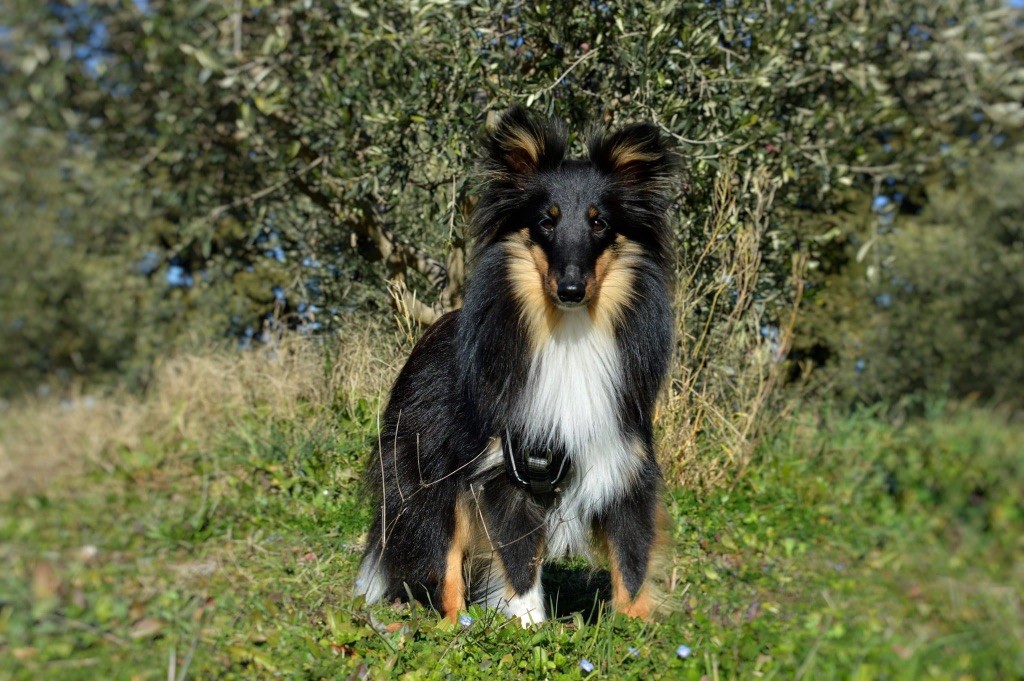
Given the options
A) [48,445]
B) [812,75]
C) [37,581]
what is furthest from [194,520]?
[812,75]

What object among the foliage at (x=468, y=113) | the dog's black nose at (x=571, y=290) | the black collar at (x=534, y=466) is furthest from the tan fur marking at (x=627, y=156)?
the black collar at (x=534, y=466)

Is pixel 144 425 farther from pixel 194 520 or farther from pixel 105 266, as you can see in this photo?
pixel 105 266

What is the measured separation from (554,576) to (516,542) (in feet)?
3.26

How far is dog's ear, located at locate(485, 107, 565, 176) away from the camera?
3775mm

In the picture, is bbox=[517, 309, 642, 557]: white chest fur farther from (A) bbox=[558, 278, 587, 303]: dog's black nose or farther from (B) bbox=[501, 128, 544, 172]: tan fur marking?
(B) bbox=[501, 128, 544, 172]: tan fur marking

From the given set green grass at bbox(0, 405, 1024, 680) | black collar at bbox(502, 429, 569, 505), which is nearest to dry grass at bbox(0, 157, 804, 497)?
green grass at bbox(0, 405, 1024, 680)

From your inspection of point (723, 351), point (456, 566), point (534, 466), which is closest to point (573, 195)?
point (534, 466)

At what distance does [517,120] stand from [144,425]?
A: 183 inches

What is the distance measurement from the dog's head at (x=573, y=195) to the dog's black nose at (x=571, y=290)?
107mm

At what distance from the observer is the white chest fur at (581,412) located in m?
3.63

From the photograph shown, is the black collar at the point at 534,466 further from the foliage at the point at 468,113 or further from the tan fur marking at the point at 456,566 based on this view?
the foliage at the point at 468,113

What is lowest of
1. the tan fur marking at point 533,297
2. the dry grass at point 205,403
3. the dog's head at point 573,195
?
the dry grass at point 205,403

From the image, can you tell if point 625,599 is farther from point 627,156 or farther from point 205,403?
point 205,403

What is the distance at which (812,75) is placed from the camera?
21.1ft
